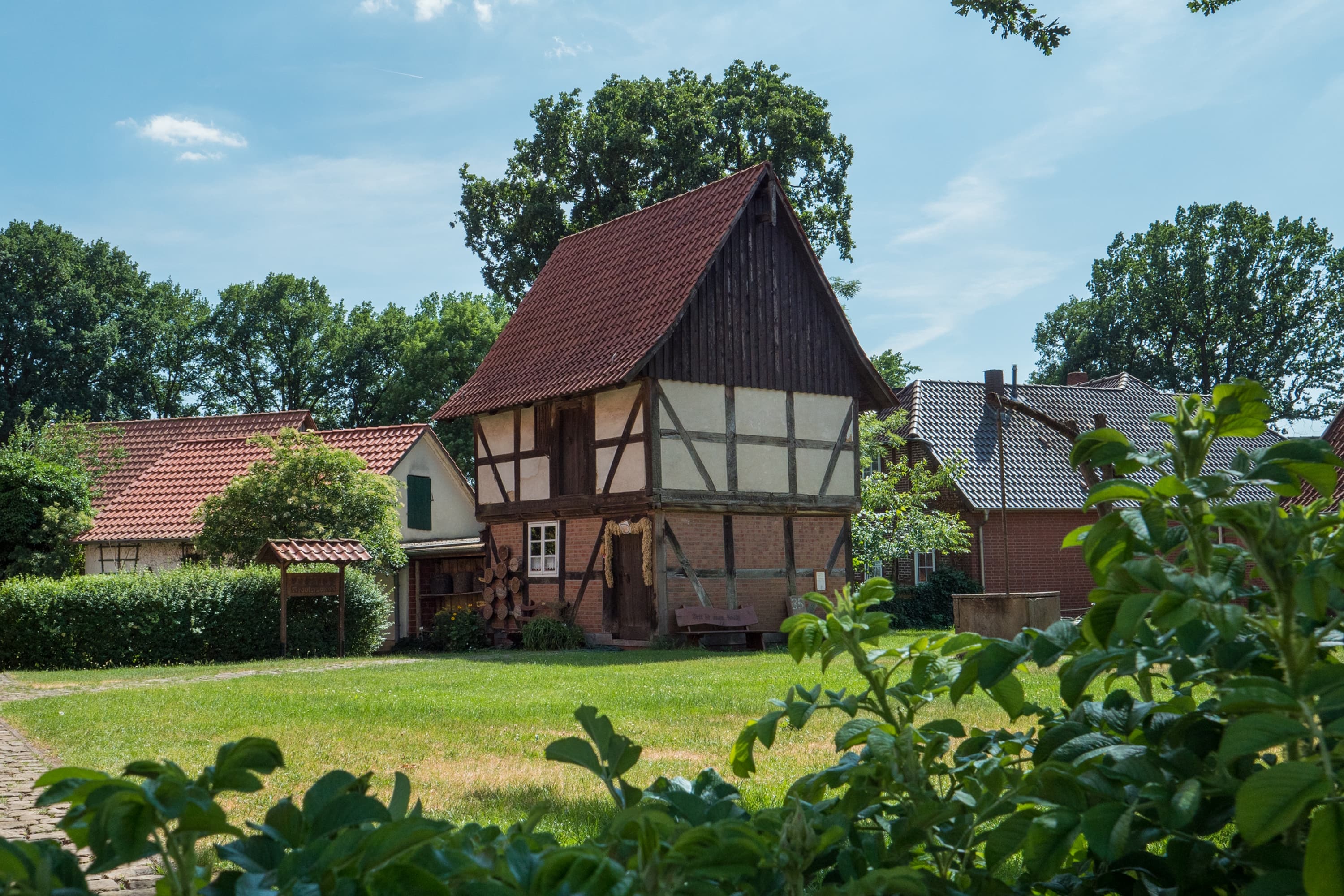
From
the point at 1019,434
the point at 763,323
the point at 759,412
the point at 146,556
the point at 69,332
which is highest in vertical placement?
the point at 69,332

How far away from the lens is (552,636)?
22.3 m

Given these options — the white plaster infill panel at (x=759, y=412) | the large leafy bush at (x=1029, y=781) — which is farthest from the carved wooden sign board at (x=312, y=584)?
the large leafy bush at (x=1029, y=781)

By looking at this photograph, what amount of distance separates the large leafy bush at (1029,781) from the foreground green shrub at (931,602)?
98.8 feet

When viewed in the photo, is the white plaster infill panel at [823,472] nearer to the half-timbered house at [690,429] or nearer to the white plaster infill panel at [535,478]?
the half-timbered house at [690,429]

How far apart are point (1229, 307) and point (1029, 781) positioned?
60.5 m

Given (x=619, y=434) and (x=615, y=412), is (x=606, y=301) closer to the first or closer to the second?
(x=615, y=412)

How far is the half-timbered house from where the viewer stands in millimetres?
21703

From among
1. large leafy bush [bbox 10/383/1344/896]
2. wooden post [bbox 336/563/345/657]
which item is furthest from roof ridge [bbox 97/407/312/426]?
large leafy bush [bbox 10/383/1344/896]

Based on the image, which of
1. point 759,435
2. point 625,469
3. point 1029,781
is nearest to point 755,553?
point 759,435

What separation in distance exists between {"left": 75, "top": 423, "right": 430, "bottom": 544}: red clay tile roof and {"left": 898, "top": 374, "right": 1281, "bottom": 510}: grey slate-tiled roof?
15.1 m

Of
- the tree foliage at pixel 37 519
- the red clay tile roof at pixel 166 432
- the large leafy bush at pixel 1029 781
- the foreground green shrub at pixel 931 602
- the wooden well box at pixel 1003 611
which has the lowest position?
the foreground green shrub at pixel 931 602

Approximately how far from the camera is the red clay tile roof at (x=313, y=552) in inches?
786

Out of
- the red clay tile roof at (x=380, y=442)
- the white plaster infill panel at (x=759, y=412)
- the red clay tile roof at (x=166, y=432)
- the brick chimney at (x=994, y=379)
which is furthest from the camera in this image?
the brick chimney at (x=994, y=379)

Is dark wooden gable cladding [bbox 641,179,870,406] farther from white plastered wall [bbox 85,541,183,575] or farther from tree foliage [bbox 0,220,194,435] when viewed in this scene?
tree foliage [bbox 0,220,194,435]
